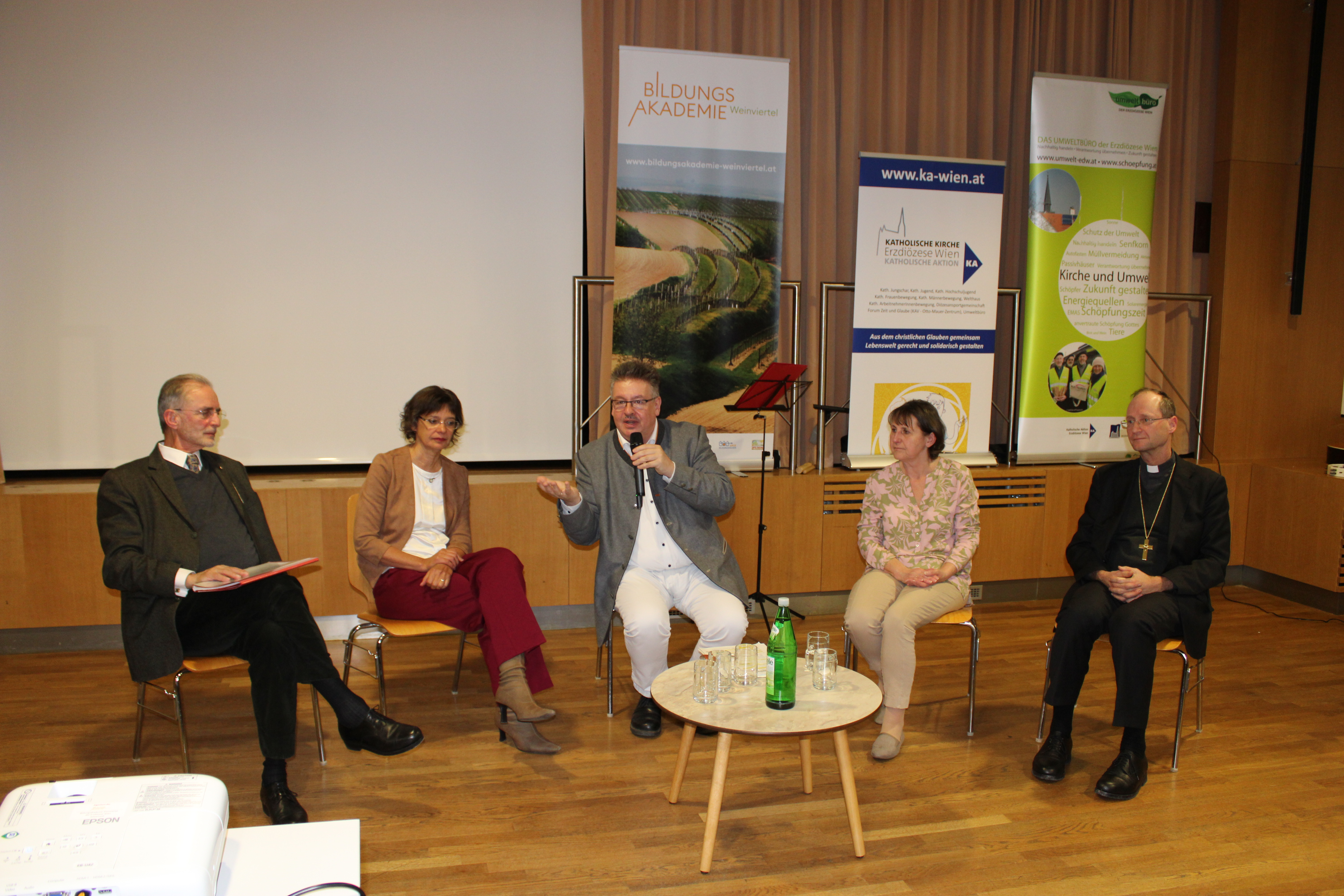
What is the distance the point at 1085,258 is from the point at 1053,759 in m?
3.06

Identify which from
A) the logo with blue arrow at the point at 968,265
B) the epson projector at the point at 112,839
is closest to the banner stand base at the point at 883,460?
the logo with blue arrow at the point at 968,265

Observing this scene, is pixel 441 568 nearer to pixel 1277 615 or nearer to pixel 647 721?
pixel 647 721

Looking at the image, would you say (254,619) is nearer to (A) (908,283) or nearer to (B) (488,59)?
(B) (488,59)

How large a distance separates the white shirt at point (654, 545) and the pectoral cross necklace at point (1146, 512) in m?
1.58

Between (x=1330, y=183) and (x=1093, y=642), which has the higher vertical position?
(x=1330, y=183)

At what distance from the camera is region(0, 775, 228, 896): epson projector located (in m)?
1.02

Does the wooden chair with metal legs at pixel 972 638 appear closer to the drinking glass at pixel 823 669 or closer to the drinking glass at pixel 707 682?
the drinking glass at pixel 823 669

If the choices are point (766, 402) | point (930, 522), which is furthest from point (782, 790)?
point (766, 402)

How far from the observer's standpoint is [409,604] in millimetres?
3186

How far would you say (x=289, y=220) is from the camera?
432 centimetres

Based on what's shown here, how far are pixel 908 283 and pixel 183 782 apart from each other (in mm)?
4179

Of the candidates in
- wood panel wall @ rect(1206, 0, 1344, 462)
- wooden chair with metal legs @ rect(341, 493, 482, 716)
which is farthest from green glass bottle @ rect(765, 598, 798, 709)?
Answer: wood panel wall @ rect(1206, 0, 1344, 462)

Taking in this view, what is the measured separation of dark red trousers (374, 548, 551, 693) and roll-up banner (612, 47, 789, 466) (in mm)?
1532

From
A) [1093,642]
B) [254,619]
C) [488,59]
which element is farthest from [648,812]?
[488,59]
